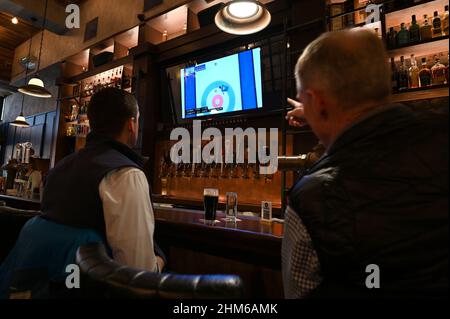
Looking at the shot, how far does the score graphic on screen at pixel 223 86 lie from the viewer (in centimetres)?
319

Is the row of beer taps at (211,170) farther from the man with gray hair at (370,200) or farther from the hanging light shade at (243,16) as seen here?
the man with gray hair at (370,200)

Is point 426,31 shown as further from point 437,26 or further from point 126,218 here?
point 126,218

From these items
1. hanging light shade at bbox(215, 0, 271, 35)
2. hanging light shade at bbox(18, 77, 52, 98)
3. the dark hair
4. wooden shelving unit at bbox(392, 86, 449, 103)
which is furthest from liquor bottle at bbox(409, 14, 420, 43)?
hanging light shade at bbox(18, 77, 52, 98)

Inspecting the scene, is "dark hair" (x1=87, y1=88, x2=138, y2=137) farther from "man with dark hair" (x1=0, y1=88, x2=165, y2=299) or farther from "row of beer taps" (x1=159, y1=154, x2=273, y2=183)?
"row of beer taps" (x1=159, y1=154, x2=273, y2=183)

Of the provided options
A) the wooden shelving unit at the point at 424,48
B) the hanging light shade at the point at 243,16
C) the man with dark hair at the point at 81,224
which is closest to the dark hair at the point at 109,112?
the man with dark hair at the point at 81,224

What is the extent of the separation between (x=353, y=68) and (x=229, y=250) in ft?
4.13

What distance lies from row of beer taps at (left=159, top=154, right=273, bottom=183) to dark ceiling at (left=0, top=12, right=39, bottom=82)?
4968mm

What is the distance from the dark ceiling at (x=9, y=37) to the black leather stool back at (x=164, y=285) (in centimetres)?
726

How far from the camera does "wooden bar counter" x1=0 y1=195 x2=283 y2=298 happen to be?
4.61 feet

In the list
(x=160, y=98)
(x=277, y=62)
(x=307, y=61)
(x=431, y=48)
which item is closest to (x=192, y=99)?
(x=160, y=98)

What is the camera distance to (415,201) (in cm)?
57

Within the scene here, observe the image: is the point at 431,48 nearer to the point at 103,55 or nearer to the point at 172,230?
the point at 172,230

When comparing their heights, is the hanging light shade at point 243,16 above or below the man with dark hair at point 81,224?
above
